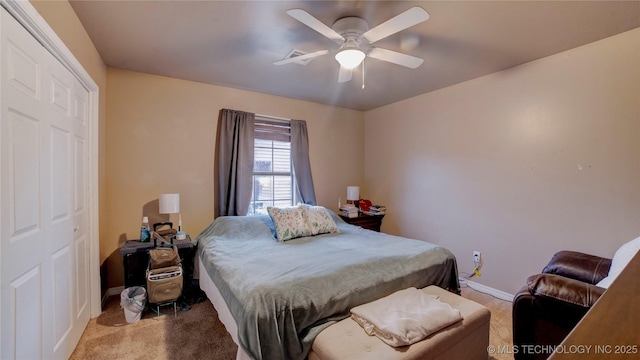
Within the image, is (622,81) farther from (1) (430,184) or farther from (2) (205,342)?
(2) (205,342)

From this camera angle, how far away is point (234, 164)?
3281mm

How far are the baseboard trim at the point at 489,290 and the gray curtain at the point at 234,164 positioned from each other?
2.79m

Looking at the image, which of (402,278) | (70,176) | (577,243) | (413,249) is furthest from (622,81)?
(70,176)

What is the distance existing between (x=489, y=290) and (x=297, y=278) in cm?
242

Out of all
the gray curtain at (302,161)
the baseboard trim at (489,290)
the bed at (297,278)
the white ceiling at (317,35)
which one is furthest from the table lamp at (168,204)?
the baseboard trim at (489,290)

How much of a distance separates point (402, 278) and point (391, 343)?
0.61 m

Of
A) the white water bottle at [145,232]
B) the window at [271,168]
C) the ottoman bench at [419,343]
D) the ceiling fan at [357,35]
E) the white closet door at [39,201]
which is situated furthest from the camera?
the window at [271,168]

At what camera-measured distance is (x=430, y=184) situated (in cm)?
350

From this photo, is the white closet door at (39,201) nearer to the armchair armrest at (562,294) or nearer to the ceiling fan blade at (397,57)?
the ceiling fan blade at (397,57)

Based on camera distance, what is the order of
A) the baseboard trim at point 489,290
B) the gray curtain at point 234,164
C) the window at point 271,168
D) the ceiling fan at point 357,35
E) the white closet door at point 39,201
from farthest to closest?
the window at point 271,168 → the gray curtain at point 234,164 → the baseboard trim at point 489,290 → the ceiling fan at point 357,35 → the white closet door at point 39,201

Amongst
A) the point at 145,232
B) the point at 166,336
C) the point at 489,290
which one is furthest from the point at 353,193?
the point at 166,336

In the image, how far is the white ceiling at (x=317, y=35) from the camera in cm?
177

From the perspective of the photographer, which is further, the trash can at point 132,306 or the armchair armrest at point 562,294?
the trash can at point 132,306

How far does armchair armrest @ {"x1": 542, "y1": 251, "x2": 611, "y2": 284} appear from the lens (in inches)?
72.8
